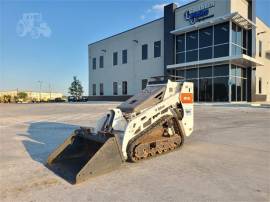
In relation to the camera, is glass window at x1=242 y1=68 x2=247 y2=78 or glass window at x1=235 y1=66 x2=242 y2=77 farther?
glass window at x1=242 y1=68 x2=247 y2=78

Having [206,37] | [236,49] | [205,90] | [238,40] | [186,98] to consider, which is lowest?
[186,98]

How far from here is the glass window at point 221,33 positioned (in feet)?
77.4

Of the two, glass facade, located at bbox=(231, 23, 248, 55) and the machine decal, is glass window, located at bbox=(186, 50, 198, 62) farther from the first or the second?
the machine decal

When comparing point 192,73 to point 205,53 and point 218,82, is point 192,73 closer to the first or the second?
point 205,53

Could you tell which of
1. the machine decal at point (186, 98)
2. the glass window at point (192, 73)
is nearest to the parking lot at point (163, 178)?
the machine decal at point (186, 98)

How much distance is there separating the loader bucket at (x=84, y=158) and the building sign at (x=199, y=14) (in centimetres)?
2323

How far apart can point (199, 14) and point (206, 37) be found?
259 cm

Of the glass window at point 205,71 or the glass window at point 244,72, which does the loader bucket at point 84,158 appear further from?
the glass window at point 244,72

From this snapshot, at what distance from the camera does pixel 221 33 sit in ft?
78.6

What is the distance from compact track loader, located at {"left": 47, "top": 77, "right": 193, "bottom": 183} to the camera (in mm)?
4387

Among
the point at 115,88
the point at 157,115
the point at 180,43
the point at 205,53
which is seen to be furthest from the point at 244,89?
the point at 157,115

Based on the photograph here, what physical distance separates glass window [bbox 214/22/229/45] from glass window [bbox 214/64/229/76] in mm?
2347

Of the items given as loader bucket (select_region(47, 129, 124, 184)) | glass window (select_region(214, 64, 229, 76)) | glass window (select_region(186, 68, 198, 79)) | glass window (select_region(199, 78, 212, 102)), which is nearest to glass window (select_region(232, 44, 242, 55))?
glass window (select_region(214, 64, 229, 76))

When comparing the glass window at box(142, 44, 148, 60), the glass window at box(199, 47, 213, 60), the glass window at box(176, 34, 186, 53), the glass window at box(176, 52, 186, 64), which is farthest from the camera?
the glass window at box(142, 44, 148, 60)
